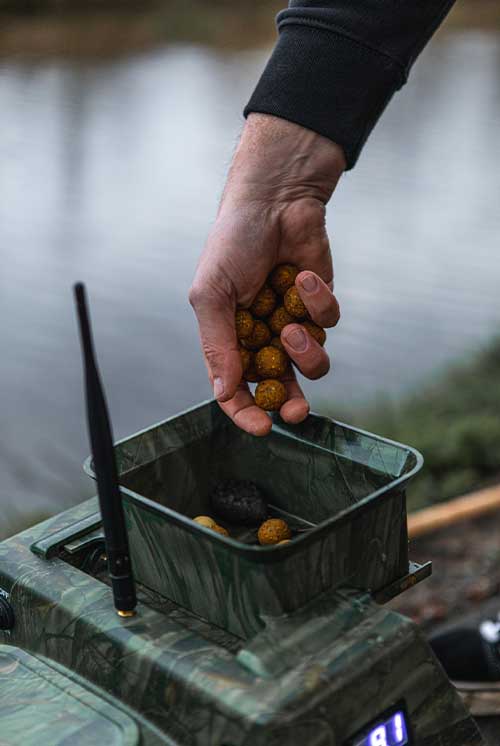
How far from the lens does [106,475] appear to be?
87 centimetres

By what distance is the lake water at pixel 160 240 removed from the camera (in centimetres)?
Answer: 329

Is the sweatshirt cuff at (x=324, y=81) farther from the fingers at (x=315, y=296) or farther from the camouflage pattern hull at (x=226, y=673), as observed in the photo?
the camouflage pattern hull at (x=226, y=673)

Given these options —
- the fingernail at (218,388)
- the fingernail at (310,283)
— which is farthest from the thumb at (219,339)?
the fingernail at (310,283)

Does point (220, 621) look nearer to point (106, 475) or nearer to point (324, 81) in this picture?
point (106, 475)

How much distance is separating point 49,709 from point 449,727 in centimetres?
35

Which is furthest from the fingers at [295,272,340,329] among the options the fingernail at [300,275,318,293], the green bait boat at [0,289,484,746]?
the green bait boat at [0,289,484,746]

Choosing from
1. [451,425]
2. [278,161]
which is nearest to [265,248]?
[278,161]

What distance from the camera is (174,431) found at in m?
1.10

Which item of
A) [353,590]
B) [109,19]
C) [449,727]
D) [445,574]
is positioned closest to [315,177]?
[353,590]

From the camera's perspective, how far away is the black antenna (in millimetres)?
817

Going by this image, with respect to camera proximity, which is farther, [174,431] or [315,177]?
[315,177]

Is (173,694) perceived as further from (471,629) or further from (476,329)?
(476,329)

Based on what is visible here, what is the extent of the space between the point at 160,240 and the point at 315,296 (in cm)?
302

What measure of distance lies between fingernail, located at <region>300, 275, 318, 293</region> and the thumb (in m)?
0.10
